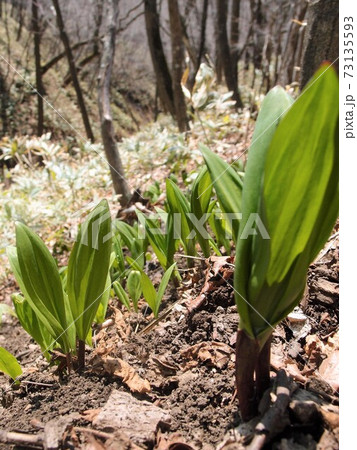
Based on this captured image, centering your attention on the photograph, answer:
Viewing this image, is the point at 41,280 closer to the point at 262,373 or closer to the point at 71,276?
the point at 71,276

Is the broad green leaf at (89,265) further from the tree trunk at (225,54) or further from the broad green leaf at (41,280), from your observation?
the tree trunk at (225,54)

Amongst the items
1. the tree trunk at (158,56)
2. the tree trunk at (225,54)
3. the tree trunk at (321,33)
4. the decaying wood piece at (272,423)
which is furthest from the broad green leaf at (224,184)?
the tree trunk at (158,56)

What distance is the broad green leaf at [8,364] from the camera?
1044mm

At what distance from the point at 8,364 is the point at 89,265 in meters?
0.37

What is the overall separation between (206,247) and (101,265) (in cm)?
60

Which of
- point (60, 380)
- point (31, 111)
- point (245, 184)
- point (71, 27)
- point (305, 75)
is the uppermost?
point (71, 27)

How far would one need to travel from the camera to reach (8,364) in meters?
1.05

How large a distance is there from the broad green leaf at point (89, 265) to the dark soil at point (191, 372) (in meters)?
0.17

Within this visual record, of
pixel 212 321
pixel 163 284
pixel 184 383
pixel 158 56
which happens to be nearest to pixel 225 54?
A: pixel 158 56

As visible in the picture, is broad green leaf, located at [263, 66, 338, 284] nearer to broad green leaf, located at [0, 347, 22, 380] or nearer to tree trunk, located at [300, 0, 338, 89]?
broad green leaf, located at [0, 347, 22, 380]

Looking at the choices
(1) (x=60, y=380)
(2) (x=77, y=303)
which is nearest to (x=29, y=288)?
(2) (x=77, y=303)

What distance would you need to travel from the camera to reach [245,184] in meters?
0.63
